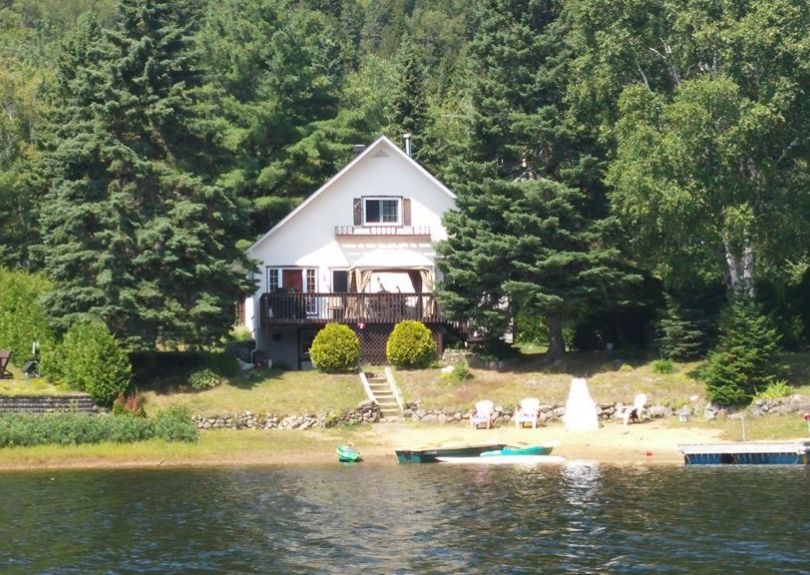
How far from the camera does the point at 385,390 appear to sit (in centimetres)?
4844

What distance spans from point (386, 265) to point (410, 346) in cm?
608

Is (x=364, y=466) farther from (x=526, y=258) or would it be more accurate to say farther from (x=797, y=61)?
(x=797, y=61)

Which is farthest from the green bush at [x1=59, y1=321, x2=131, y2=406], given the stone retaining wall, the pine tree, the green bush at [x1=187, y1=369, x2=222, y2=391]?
the pine tree

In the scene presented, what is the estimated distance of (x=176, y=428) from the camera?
4288 cm

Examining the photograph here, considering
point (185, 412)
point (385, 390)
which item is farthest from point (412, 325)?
point (185, 412)

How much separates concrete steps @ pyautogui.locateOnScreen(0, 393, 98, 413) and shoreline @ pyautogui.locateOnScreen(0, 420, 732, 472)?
9.42 feet

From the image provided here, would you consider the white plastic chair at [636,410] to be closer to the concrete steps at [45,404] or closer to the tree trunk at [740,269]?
the tree trunk at [740,269]

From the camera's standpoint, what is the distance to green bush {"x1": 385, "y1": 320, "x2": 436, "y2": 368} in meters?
50.1

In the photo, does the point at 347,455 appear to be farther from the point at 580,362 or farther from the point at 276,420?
the point at 580,362

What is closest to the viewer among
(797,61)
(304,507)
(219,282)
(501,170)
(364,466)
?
(304,507)

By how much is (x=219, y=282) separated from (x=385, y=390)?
7.38 meters

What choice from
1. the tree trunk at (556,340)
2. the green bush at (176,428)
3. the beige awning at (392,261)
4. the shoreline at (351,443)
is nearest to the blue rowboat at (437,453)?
the shoreline at (351,443)

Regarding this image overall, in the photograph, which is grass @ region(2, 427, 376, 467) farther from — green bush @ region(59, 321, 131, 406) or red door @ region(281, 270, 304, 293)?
red door @ region(281, 270, 304, 293)

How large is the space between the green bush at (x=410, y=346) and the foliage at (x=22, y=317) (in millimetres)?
12932
